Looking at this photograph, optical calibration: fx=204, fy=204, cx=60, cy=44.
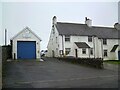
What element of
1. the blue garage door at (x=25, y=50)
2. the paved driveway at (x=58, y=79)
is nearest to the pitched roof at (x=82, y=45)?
the blue garage door at (x=25, y=50)

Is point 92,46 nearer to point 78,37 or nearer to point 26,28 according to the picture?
point 78,37

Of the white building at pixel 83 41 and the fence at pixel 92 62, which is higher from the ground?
the white building at pixel 83 41

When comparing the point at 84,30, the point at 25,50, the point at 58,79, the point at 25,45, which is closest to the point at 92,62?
the point at 58,79

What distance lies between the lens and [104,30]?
157 feet

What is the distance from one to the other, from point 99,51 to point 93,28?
618 centimetres

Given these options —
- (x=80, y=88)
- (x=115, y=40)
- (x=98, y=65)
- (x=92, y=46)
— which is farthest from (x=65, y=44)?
(x=80, y=88)

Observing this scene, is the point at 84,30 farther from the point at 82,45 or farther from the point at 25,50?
the point at 25,50

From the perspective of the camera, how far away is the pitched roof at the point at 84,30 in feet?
136

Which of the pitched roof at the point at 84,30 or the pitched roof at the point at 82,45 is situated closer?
the pitched roof at the point at 82,45

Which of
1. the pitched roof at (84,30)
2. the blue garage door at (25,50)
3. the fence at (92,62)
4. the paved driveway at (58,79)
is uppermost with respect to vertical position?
the pitched roof at (84,30)

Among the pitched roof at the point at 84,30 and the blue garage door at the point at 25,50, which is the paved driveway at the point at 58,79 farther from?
the pitched roof at the point at 84,30

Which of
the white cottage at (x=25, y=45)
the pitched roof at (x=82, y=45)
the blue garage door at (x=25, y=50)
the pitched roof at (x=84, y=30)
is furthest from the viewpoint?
the pitched roof at (x=84, y=30)

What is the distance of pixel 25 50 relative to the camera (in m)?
31.3

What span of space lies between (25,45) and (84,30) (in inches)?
659
